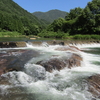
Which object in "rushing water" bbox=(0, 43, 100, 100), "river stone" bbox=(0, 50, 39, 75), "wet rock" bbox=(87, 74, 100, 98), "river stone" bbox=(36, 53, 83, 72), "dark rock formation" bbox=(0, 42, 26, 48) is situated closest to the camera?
"rushing water" bbox=(0, 43, 100, 100)

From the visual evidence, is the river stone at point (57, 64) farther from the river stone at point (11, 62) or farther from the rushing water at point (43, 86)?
the river stone at point (11, 62)

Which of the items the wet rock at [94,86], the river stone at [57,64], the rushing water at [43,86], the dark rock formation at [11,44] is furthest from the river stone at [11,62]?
the dark rock formation at [11,44]

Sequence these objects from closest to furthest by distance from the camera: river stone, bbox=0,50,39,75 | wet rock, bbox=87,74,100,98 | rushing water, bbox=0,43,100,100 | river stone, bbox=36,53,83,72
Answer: rushing water, bbox=0,43,100,100, wet rock, bbox=87,74,100,98, river stone, bbox=0,50,39,75, river stone, bbox=36,53,83,72

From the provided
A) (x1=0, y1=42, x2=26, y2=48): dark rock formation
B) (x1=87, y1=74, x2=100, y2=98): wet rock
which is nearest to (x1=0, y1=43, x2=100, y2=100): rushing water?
(x1=87, y1=74, x2=100, y2=98): wet rock

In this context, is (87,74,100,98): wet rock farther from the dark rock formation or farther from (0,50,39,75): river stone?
the dark rock formation

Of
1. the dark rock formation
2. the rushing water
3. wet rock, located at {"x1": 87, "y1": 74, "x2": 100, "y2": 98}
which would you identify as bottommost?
the rushing water

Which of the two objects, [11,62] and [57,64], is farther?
[11,62]

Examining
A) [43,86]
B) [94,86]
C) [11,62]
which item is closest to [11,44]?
[11,62]

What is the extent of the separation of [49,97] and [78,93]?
3.74 ft

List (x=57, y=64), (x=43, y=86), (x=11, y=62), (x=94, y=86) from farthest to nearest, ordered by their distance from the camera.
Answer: (x=11, y=62)
(x=57, y=64)
(x=43, y=86)
(x=94, y=86)

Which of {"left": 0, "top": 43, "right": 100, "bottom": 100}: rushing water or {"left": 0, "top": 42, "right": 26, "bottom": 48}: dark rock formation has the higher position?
{"left": 0, "top": 42, "right": 26, "bottom": 48}: dark rock formation

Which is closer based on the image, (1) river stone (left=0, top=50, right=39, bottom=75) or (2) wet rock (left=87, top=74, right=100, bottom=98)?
(2) wet rock (left=87, top=74, right=100, bottom=98)

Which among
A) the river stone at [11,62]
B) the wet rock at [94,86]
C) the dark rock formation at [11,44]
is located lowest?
the wet rock at [94,86]

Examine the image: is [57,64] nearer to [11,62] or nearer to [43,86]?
[43,86]
